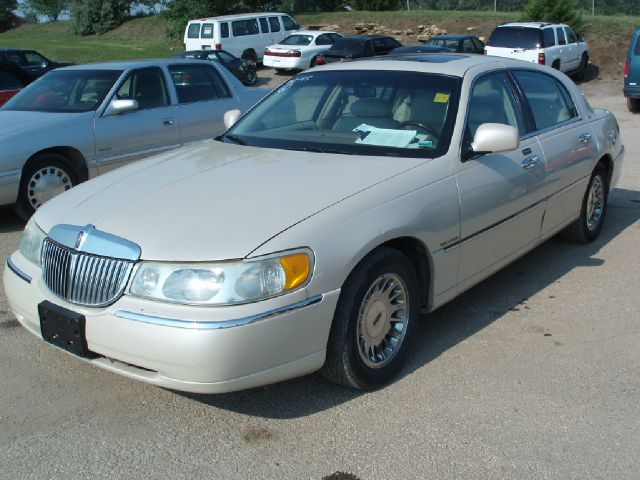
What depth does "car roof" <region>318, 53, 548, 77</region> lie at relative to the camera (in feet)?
15.8

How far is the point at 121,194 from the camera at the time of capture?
3947 mm

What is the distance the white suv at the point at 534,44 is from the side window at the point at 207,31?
1074 centimetres

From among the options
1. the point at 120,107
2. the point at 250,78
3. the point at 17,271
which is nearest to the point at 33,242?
the point at 17,271

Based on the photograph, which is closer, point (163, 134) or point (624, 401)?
point (624, 401)

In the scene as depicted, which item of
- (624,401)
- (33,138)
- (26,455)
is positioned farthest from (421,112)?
(33,138)

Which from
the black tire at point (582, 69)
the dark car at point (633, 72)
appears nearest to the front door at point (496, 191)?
the dark car at point (633, 72)

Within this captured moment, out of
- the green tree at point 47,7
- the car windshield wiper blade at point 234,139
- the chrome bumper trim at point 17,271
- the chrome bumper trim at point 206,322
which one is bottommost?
the chrome bumper trim at point 206,322

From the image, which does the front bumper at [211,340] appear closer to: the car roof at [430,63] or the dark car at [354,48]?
the car roof at [430,63]

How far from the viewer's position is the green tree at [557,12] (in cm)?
2772

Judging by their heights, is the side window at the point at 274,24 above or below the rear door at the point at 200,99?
above

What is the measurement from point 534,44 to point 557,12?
7554 millimetres

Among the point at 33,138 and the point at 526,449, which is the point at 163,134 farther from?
the point at 526,449

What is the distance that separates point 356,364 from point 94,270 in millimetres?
1320

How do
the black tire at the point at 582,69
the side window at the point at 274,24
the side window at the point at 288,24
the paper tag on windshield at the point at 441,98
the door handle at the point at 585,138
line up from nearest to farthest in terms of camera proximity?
the paper tag on windshield at the point at 441,98 < the door handle at the point at 585,138 < the black tire at the point at 582,69 < the side window at the point at 274,24 < the side window at the point at 288,24
